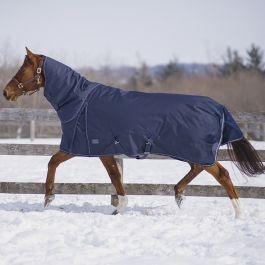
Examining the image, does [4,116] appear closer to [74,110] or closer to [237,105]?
[74,110]

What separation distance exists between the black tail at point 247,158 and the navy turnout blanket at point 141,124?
296 millimetres

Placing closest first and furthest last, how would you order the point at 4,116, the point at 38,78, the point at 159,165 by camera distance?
the point at 38,78
the point at 4,116
the point at 159,165

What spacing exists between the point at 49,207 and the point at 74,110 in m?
1.35

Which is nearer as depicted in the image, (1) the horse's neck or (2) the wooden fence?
(1) the horse's neck

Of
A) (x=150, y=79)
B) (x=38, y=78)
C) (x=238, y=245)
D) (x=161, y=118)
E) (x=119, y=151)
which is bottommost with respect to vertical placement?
(x=150, y=79)

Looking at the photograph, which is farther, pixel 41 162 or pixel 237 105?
pixel 237 105

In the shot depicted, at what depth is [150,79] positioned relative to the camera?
61.9 metres

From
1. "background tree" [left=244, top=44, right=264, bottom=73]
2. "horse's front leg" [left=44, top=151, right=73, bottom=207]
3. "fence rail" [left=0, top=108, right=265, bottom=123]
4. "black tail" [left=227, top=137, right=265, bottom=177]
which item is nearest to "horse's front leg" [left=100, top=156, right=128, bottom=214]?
"horse's front leg" [left=44, top=151, right=73, bottom=207]

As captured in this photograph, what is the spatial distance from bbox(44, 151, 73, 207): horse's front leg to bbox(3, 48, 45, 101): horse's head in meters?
0.82

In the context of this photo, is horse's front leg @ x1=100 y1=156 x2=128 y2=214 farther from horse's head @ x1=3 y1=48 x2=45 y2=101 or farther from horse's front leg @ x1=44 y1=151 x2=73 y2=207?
horse's head @ x1=3 y1=48 x2=45 y2=101

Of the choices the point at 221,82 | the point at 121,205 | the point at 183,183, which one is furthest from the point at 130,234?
the point at 221,82

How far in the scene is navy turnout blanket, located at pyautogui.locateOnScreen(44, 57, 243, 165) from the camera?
525 cm

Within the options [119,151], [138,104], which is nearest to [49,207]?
[119,151]

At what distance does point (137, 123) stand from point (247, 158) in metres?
1.37
